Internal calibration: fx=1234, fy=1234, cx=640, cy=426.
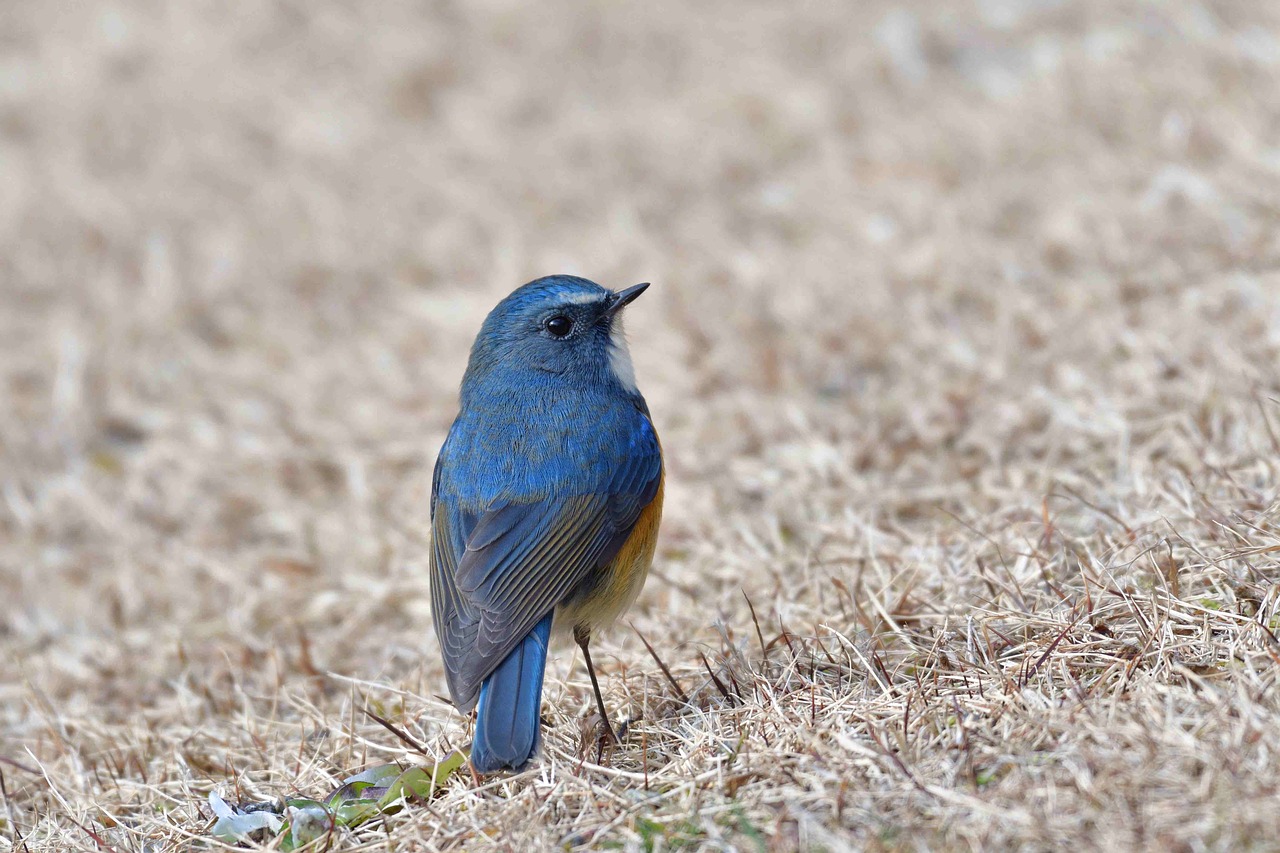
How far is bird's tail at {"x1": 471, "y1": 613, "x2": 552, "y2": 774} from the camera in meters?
3.21

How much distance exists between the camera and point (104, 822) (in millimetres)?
3662

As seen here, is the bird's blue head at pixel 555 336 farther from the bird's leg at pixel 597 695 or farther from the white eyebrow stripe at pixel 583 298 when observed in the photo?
the bird's leg at pixel 597 695

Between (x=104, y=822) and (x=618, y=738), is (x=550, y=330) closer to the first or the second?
(x=618, y=738)

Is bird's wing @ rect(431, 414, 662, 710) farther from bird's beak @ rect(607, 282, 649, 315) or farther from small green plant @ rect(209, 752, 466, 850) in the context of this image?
bird's beak @ rect(607, 282, 649, 315)

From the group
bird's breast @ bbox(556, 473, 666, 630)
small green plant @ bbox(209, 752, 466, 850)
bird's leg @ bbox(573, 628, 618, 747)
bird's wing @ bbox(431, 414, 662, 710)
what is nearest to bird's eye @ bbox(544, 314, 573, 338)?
bird's wing @ bbox(431, 414, 662, 710)

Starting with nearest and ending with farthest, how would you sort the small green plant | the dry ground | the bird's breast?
the dry ground < the small green plant < the bird's breast

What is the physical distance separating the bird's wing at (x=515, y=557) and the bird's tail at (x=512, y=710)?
4 cm

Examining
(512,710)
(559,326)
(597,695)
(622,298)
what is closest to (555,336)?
(559,326)

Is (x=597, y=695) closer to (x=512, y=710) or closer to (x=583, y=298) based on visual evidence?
(x=512, y=710)

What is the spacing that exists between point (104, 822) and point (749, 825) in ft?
6.58

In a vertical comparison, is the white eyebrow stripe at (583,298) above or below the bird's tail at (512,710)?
above

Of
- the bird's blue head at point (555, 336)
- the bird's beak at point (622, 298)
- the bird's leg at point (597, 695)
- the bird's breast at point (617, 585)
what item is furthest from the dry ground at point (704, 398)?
the bird's beak at point (622, 298)

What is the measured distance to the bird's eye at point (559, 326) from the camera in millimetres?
4387

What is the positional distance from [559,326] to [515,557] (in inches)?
37.9
